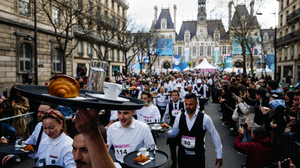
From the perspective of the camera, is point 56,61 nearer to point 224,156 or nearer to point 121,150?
point 224,156

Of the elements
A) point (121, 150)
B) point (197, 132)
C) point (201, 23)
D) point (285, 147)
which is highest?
point (201, 23)

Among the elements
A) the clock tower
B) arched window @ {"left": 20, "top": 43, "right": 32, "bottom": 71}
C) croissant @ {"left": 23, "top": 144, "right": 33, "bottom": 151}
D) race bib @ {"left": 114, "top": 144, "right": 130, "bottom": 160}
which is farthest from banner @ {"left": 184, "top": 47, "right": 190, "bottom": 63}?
croissant @ {"left": 23, "top": 144, "right": 33, "bottom": 151}

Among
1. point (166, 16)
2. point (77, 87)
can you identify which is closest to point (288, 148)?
point (77, 87)

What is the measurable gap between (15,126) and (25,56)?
1487 centimetres

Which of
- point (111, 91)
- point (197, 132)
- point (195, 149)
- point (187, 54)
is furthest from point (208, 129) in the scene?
point (187, 54)

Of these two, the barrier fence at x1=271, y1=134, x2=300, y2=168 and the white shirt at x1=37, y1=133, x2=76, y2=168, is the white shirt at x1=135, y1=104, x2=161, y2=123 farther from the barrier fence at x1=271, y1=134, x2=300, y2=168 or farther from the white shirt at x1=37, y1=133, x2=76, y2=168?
the barrier fence at x1=271, y1=134, x2=300, y2=168

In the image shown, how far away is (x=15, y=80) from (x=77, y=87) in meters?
18.8

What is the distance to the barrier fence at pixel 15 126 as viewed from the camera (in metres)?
5.15

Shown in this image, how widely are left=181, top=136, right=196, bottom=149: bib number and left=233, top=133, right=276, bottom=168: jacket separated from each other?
862mm

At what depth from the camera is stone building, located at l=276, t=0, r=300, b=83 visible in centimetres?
3019

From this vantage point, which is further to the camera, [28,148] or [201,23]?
[201,23]

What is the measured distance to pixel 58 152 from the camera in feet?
10.0

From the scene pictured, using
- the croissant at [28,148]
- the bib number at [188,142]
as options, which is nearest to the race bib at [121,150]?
the bib number at [188,142]

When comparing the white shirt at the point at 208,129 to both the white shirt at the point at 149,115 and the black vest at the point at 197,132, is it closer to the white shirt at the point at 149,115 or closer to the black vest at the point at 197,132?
the black vest at the point at 197,132
